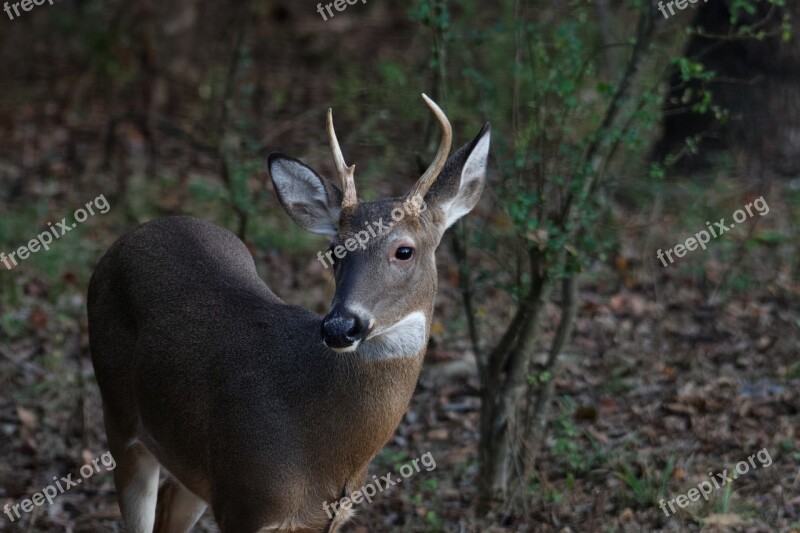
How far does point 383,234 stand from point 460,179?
0.51 meters

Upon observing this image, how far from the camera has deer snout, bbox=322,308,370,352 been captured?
4125 mm

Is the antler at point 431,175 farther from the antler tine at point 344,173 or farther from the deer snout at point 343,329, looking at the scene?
the deer snout at point 343,329

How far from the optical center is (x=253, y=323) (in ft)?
16.8

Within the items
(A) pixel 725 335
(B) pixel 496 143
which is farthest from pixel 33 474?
(A) pixel 725 335

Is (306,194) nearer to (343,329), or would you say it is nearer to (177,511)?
(343,329)

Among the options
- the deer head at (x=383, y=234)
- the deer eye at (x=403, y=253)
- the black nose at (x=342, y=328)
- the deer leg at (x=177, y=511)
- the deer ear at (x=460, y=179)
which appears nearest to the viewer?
the black nose at (x=342, y=328)

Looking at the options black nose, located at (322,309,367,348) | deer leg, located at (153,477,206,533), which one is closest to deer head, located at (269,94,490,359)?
black nose, located at (322,309,367,348)

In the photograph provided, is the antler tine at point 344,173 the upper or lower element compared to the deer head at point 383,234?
upper

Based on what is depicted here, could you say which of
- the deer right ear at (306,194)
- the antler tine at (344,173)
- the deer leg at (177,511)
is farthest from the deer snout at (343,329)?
the deer leg at (177,511)

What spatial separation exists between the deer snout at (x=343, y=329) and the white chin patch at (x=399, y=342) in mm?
296

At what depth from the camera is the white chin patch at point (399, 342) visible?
14.8ft

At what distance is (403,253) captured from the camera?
446 centimetres

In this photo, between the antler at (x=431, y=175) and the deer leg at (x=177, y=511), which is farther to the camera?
the deer leg at (x=177, y=511)

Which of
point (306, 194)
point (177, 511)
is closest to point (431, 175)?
point (306, 194)
